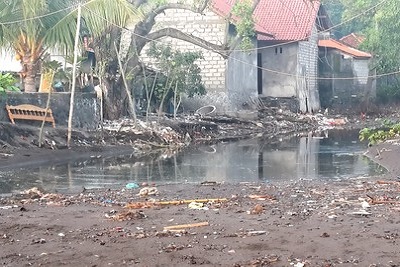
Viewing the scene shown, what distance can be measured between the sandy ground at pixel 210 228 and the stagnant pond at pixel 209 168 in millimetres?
2944

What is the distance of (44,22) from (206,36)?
1209cm

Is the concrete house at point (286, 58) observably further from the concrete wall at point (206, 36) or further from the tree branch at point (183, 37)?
the tree branch at point (183, 37)

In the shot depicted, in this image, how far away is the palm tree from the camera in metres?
20.8

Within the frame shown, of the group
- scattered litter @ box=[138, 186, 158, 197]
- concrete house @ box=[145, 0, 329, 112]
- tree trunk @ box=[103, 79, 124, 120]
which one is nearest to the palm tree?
tree trunk @ box=[103, 79, 124, 120]

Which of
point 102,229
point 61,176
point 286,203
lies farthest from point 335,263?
point 61,176

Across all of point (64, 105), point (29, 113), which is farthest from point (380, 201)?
point (64, 105)

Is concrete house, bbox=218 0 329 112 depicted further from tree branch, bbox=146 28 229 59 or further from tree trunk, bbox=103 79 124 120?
tree trunk, bbox=103 79 124 120

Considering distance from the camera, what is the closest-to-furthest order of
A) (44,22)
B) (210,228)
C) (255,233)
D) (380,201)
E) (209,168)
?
(255,233) → (210,228) → (380,201) → (209,168) → (44,22)

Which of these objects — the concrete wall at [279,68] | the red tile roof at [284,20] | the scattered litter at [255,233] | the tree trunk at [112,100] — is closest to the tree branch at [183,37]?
the tree trunk at [112,100]

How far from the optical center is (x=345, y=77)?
42562mm

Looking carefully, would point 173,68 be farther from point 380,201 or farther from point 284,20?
point 380,201

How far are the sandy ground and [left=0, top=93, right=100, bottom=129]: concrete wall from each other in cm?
910

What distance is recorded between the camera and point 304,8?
137 feet

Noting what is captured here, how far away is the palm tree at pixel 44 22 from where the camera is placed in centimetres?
2075
